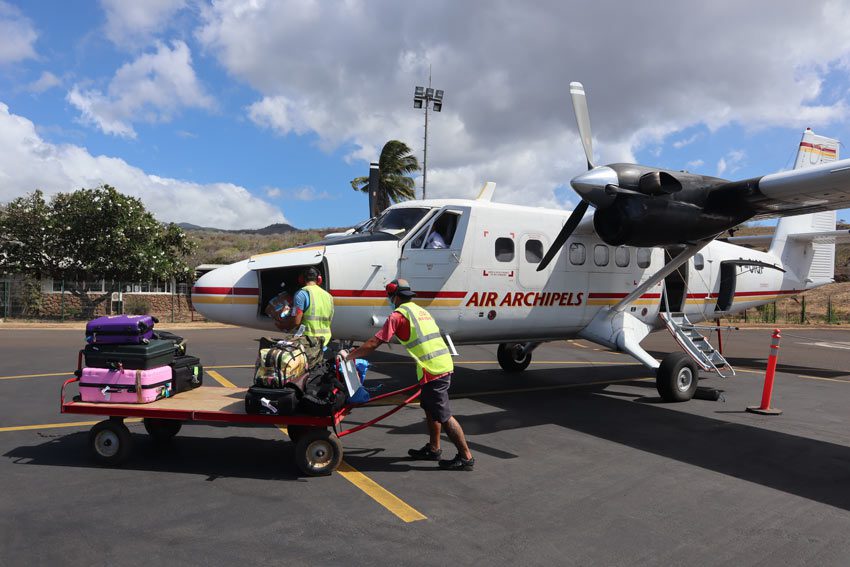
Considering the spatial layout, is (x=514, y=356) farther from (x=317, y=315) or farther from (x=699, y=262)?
(x=317, y=315)

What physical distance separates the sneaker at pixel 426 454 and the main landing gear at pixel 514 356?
21.0 feet

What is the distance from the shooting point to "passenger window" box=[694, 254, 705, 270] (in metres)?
11.4

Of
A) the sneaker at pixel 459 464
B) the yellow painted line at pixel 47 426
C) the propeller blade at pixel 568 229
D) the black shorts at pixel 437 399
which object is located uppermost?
the propeller blade at pixel 568 229

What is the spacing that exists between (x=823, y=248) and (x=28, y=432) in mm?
16412

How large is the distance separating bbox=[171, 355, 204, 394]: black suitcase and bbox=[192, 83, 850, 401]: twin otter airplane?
1594mm

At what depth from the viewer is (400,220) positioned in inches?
338

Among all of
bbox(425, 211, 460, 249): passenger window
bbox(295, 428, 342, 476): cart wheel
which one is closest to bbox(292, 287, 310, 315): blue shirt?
bbox(295, 428, 342, 476): cart wheel

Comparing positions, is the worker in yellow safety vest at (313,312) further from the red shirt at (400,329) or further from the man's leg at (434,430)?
the man's leg at (434,430)

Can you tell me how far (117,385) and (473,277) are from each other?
16.7ft

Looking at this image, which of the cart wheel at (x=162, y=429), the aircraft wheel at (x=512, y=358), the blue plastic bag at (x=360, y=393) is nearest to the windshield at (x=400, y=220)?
the blue plastic bag at (x=360, y=393)

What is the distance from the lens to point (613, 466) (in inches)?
230

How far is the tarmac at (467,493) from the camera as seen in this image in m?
3.84

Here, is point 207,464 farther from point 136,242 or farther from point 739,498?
point 136,242

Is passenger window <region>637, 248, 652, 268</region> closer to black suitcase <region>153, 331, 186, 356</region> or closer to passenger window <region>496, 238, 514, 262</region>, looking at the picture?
passenger window <region>496, 238, 514, 262</region>
